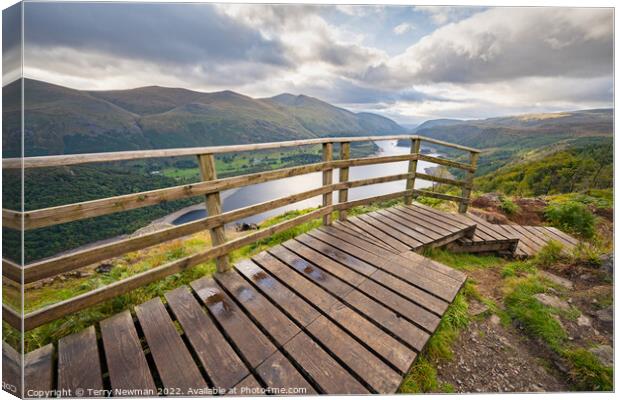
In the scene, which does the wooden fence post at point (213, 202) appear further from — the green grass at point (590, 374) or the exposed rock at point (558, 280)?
the exposed rock at point (558, 280)

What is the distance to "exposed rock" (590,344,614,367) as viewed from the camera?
199 cm

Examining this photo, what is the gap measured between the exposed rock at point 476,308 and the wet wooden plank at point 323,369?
1659 mm

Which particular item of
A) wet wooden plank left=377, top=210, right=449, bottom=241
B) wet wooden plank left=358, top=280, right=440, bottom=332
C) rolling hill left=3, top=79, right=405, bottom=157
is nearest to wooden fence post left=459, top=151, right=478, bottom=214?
wet wooden plank left=377, top=210, right=449, bottom=241

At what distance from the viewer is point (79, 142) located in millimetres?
95625

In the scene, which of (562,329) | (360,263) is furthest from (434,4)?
(562,329)

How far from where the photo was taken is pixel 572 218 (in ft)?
22.1

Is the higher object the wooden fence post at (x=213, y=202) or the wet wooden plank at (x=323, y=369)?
the wooden fence post at (x=213, y=202)

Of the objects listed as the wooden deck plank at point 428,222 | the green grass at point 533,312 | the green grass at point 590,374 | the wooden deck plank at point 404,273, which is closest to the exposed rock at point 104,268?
the wooden deck plank at point 404,273

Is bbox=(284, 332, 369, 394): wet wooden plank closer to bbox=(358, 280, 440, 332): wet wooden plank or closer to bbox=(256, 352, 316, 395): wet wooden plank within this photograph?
bbox=(256, 352, 316, 395): wet wooden plank

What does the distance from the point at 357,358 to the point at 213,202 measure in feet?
6.72

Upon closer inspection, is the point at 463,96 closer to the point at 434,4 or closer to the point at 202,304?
the point at 434,4

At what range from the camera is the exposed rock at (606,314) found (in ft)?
7.64

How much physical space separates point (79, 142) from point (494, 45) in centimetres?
13450

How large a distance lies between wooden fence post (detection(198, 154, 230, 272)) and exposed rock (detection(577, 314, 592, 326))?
12.3ft
